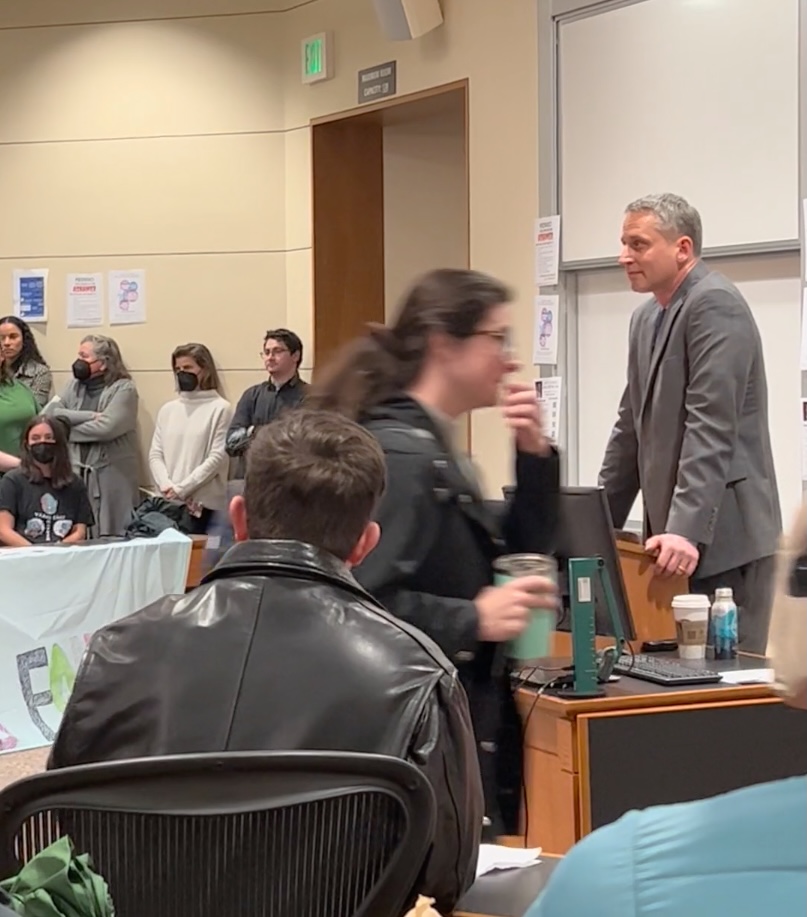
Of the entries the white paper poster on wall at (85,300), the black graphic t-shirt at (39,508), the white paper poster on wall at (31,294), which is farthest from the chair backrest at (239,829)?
the white paper poster on wall at (31,294)

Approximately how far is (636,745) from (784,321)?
9.10 ft

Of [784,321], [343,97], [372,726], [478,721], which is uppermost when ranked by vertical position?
[343,97]

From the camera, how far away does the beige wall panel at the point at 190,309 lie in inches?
328

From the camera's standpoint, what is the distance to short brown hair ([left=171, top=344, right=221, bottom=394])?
8117mm

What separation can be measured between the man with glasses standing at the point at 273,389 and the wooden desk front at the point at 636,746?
4.85m

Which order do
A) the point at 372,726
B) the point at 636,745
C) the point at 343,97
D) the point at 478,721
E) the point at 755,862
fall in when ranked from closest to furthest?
the point at 755,862 < the point at 372,726 < the point at 478,721 < the point at 636,745 < the point at 343,97

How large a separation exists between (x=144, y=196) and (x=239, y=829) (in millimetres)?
7372

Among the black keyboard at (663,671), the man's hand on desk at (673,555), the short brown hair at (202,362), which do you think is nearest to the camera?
the black keyboard at (663,671)

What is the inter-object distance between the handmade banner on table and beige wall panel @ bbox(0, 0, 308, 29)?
3967mm

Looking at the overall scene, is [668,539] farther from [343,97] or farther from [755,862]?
[343,97]

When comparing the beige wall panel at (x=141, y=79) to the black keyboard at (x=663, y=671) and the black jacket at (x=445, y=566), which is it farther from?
the black jacket at (x=445, y=566)

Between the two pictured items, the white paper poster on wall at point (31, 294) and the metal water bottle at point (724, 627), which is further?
the white paper poster on wall at point (31, 294)

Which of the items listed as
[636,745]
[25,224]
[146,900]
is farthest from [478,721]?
[25,224]

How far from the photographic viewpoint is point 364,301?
27.1 ft
